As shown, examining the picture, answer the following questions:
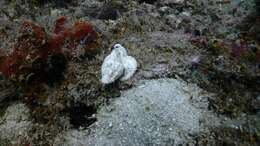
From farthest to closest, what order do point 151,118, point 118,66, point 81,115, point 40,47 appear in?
1. point 40,47
2. point 118,66
3. point 81,115
4. point 151,118

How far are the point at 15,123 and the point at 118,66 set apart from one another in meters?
1.79

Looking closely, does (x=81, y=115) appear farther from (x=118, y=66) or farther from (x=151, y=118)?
(x=151, y=118)

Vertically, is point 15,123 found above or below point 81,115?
below

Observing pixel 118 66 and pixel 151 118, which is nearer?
pixel 151 118

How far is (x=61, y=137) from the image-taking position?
503 cm

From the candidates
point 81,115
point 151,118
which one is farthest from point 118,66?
point 151,118

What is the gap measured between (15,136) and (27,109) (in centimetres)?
52

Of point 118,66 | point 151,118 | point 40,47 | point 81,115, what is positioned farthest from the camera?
point 40,47

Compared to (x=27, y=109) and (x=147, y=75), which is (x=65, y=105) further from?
(x=147, y=75)

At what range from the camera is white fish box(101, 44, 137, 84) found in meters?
5.55

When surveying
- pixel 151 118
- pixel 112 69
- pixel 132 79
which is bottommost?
pixel 151 118

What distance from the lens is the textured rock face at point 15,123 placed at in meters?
5.17

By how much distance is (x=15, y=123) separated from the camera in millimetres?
5355

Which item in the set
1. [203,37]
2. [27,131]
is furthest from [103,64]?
[203,37]
